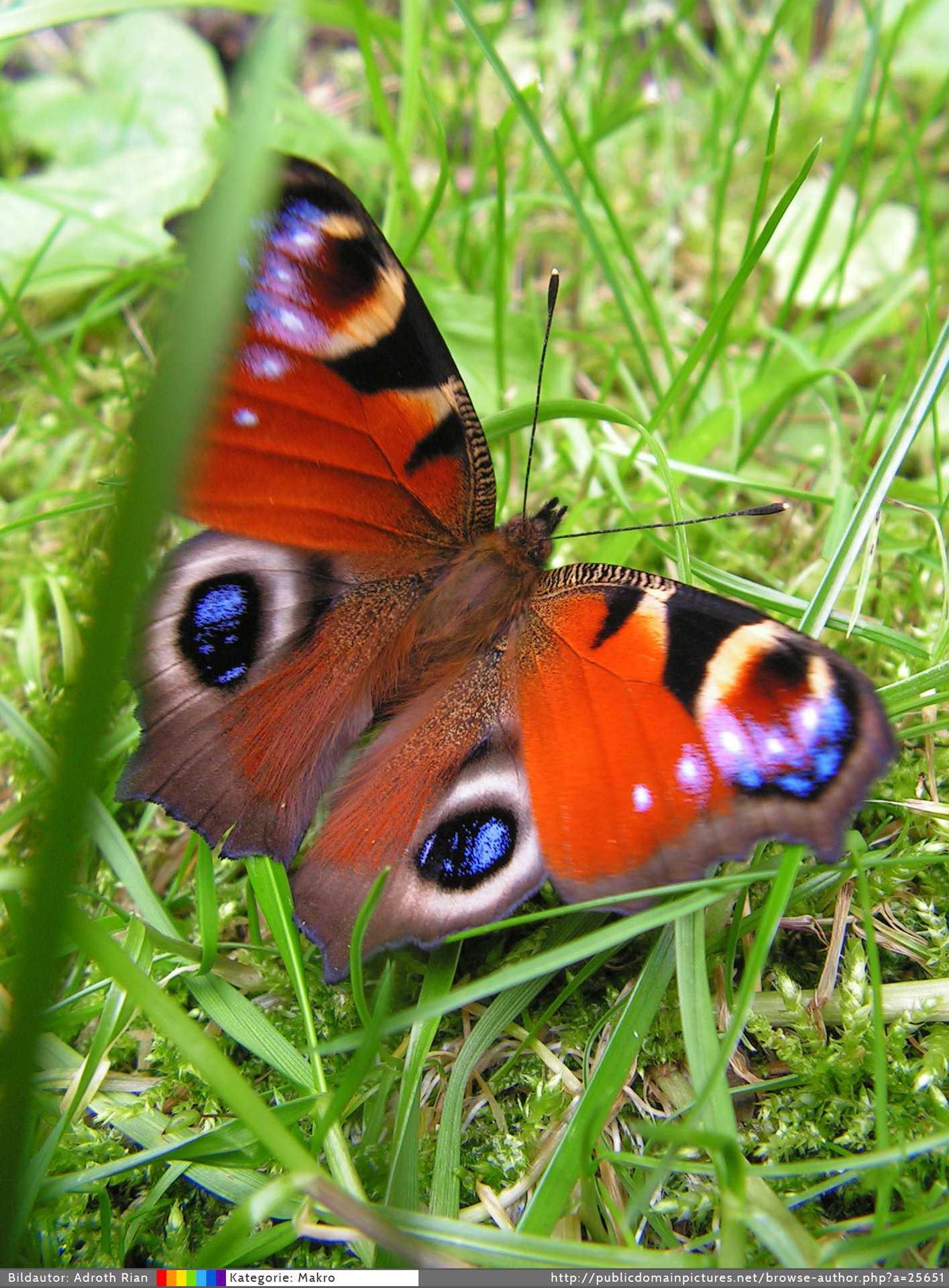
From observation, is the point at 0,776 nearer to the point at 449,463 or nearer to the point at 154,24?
the point at 449,463

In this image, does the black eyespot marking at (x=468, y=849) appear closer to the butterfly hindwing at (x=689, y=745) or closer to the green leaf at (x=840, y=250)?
the butterfly hindwing at (x=689, y=745)

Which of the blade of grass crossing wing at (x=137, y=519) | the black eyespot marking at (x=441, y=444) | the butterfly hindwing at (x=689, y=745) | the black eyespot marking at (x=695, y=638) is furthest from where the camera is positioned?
the black eyespot marking at (x=441, y=444)

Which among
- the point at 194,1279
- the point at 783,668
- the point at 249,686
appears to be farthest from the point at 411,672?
the point at 194,1279

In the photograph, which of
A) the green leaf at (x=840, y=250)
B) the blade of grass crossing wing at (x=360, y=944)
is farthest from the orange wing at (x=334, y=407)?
the green leaf at (x=840, y=250)

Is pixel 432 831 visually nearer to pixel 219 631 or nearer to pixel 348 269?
pixel 219 631

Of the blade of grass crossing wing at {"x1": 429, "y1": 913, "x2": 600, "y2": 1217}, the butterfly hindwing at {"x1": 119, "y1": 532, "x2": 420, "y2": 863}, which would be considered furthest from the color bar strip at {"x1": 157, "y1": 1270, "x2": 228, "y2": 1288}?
the butterfly hindwing at {"x1": 119, "y1": 532, "x2": 420, "y2": 863}

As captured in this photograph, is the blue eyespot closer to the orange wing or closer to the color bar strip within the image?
the orange wing
